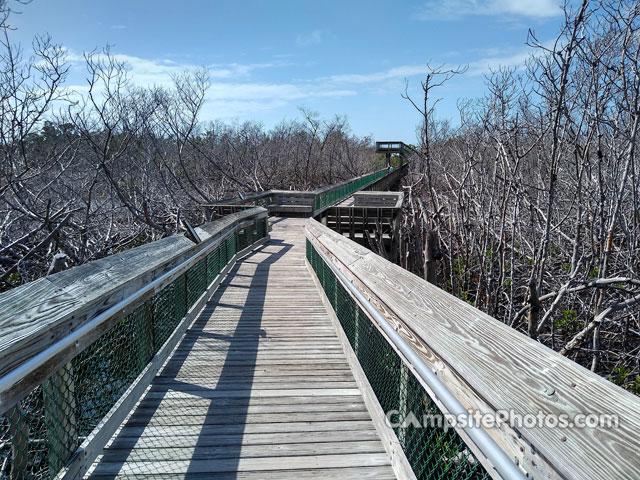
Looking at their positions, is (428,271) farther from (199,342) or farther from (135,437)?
(135,437)

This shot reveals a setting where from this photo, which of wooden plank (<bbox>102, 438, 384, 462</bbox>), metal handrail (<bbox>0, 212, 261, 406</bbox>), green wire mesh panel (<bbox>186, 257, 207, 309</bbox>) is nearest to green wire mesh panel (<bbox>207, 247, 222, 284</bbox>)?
green wire mesh panel (<bbox>186, 257, 207, 309</bbox>)

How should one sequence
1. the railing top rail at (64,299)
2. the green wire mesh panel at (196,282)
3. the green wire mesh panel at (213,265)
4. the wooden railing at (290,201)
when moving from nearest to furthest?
the railing top rail at (64,299) → the green wire mesh panel at (196,282) → the green wire mesh panel at (213,265) → the wooden railing at (290,201)

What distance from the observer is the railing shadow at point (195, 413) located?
2.65m

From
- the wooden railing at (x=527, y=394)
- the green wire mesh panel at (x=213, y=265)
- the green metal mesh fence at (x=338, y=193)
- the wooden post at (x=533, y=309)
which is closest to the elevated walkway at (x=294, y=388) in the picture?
the wooden railing at (x=527, y=394)

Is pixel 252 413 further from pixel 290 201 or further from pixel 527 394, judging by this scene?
pixel 290 201

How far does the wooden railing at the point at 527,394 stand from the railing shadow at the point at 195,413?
1.50m

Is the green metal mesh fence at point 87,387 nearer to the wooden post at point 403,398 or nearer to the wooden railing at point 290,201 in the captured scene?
the wooden post at point 403,398

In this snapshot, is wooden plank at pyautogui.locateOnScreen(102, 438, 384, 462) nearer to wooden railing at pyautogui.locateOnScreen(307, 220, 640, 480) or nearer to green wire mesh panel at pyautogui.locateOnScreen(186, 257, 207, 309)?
wooden railing at pyautogui.locateOnScreen(307, 220, 640, 480)

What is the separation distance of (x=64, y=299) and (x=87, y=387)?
5.91 feet

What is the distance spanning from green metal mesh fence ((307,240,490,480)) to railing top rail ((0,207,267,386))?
177 cm

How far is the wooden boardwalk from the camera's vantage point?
266 centimetres

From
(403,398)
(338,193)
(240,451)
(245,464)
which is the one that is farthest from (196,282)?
(338,193)

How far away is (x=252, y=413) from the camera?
10.8 feet

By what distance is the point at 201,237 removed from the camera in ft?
18.7
